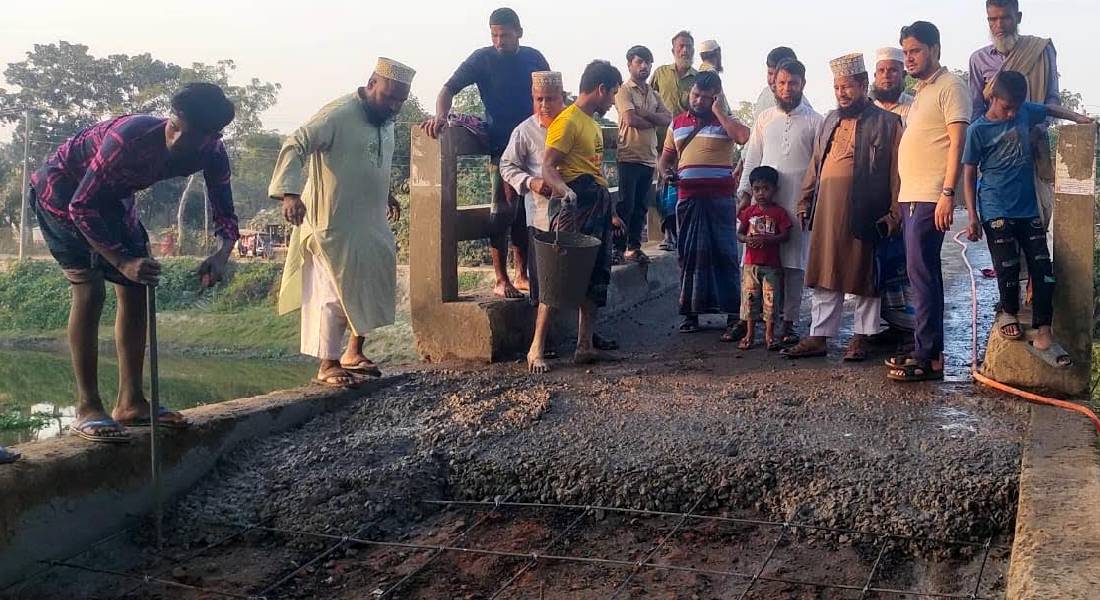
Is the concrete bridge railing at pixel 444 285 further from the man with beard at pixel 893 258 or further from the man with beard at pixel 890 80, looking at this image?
the man with beard at pixel 890 80

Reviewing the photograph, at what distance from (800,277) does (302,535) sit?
3.38 meters

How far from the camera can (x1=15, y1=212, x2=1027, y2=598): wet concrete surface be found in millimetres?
3322

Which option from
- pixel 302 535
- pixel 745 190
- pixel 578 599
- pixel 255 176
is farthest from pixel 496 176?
pixel 255 176

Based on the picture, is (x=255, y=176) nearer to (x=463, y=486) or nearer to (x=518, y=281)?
(x=518, y=281)

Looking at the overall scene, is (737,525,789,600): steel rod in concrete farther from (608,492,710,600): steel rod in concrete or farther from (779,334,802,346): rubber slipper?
(779,334,802,346): rubber slipper

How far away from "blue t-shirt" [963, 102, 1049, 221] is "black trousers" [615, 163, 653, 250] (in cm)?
298

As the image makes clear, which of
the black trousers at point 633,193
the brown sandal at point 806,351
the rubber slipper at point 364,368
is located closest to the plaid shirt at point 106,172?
the rubber slipper at point 364,368

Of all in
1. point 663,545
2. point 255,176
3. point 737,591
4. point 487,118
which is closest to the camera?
point 737,591

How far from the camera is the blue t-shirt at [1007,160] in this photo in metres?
4.52

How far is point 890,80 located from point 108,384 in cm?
1306

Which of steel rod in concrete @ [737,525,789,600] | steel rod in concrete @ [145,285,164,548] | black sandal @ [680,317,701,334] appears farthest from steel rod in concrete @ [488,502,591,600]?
black sandal @ [680,317,701,334]

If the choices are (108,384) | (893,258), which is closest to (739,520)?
(893,258)

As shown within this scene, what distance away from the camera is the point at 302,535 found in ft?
12.2

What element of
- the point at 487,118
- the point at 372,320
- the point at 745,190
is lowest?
the point at 372,320
